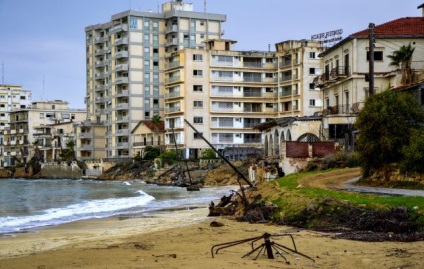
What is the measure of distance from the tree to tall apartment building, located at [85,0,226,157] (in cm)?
9114

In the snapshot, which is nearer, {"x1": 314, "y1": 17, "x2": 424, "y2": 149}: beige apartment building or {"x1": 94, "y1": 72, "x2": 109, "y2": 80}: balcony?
{"x1": 314, "y1": 17, "x2": 424, "y2": 149}: beige apartment building

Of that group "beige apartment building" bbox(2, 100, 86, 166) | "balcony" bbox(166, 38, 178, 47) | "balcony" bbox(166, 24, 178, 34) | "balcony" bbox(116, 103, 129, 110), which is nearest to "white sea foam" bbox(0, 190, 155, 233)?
"balcony" bbox(116, 103, 129, 110)

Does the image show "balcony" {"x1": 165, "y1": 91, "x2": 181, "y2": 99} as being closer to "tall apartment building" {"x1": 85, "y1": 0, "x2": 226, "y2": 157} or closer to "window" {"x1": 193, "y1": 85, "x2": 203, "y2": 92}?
"window" {"x1": 193, "y1": 85, "x2": 203, "y2": 92}

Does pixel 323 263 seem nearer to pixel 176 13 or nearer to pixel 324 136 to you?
pixel 324 136

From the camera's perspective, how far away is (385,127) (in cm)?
3048

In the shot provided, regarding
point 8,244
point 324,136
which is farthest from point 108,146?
point 8,244

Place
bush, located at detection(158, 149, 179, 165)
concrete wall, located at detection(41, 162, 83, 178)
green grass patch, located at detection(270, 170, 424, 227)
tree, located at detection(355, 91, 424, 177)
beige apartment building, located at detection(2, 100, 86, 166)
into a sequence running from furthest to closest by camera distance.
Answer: beige apartment building, located at detection(2, 100, 86, 166)
concrete wall, located at detection(41, 162, 83, 178)
bush, located at detection(158, 149, 179, 165)
tree, located at detection(355, 91, 424, 177)
green grass patch, located at detection(270, 170, 424, 227)

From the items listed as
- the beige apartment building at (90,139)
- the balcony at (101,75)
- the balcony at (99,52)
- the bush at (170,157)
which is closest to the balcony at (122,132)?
the beige apartment building at (90,139)

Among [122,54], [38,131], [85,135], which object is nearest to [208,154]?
[122,54]

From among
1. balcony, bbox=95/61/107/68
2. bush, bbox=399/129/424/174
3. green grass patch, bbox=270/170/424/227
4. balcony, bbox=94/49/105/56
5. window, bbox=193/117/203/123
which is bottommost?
green grass patch, bbox=270/170/424/227

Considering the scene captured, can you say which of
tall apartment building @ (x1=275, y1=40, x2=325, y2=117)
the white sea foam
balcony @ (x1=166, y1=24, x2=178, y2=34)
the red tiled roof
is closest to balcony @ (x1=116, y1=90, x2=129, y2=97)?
balcony @ (x1=166, y1=24, x2=178, y2=34)

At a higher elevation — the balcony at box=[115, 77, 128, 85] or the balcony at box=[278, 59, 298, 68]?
the balcony at box=[278, 59, 298, 68]

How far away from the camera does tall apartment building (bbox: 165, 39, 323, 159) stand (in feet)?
343

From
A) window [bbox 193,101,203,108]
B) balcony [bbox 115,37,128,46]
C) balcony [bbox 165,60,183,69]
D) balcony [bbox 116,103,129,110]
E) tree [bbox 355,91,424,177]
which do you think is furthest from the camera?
balcony [bbox 116,103,129,110]
